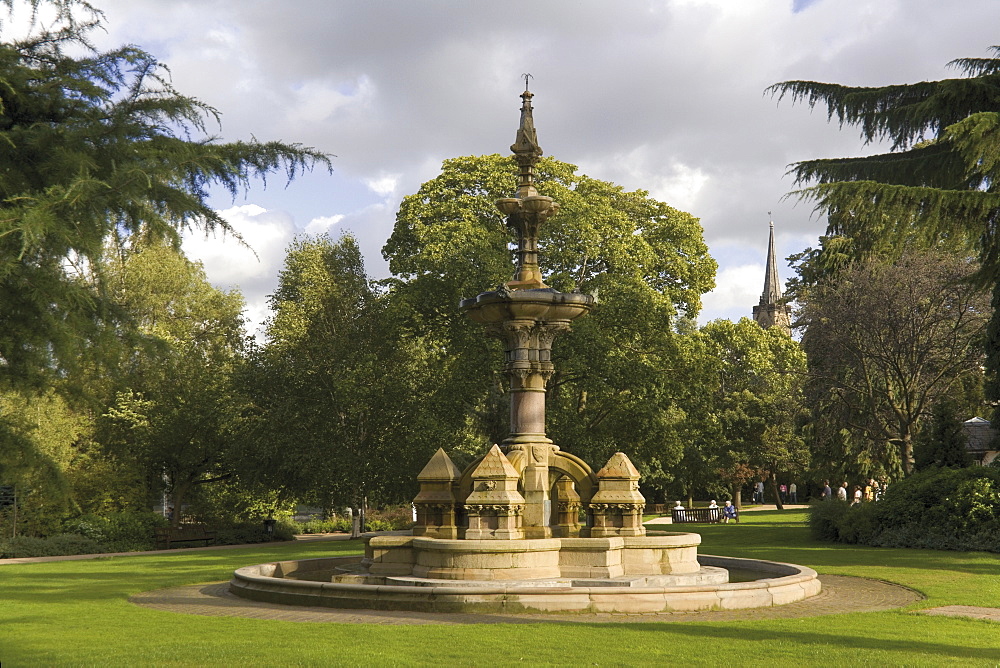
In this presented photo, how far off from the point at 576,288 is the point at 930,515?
11534 mm

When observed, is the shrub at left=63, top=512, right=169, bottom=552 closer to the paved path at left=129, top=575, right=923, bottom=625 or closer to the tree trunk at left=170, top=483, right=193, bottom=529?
the tree trunk at left=170, top=483, right=193, bottom=529

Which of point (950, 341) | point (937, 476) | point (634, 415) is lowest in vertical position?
point (937, 476)

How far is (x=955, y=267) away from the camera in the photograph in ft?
108

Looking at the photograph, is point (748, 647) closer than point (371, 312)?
Yes

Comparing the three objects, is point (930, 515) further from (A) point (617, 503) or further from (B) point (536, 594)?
(B) point (536, 594)

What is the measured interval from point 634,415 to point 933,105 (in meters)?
12.6

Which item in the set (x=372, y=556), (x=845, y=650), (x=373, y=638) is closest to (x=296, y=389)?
(x=372, y=556)

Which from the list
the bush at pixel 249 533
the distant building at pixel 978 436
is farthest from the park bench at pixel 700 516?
the bush at pixel 249 533

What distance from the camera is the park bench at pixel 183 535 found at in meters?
32.5

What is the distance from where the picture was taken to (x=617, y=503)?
1628 centimetres

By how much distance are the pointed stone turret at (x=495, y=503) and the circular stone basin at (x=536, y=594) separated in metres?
1.08

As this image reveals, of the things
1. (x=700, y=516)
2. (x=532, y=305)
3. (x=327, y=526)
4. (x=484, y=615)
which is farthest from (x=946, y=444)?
(x=327, y=526)

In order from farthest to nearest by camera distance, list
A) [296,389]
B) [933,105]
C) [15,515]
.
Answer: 1. [296,389]
2. [15,515]
3. [933,105]

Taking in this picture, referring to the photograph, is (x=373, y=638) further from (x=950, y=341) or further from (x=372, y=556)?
(x=950, y=341)
